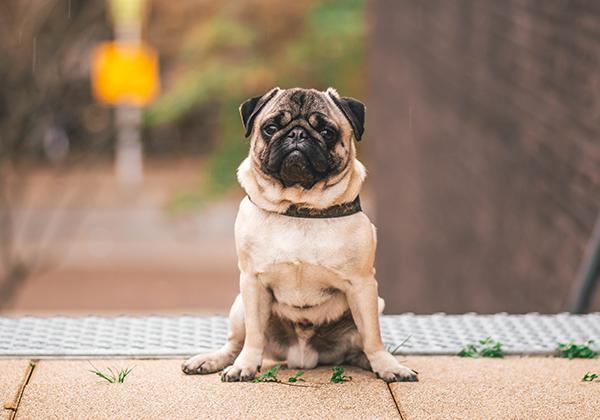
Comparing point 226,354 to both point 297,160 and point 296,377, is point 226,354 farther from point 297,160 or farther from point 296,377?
point 297,160

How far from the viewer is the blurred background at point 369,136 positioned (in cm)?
654

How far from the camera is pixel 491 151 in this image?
7910 millimetres

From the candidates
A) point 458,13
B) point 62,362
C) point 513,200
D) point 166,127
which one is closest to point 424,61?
point 458,13

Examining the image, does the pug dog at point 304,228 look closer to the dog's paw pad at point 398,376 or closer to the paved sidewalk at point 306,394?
the dog's paw pad at point 398,376

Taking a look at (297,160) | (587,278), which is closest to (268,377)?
(297,160)

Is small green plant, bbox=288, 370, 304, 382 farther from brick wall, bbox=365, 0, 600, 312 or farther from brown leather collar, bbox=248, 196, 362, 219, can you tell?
brick wall, bbox=365, 0, 600, 312

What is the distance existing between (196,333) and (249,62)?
33.4 ft

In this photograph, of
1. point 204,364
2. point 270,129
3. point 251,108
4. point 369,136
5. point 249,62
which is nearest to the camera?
point 270,129

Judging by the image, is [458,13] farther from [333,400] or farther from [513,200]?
[333,400]

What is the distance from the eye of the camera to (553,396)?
3.71m

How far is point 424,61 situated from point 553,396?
7413 mm

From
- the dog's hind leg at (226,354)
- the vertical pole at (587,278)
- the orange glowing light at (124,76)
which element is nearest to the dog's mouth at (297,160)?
the dog's hind leg at (226,354)

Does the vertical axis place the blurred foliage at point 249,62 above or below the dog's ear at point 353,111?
below

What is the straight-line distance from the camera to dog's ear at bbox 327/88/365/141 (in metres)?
3.77
